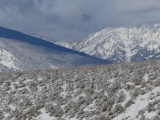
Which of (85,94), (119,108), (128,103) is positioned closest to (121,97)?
(128,103)

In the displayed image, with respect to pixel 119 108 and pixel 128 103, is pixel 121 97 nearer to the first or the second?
pixel 128 103

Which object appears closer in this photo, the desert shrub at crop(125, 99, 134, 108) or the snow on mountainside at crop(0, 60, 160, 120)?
the snow on mountainside at crop(0, 60, 160, 120)

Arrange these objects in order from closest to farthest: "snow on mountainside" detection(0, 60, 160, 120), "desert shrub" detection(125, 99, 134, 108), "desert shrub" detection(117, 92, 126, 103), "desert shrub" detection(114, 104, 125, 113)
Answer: "desert shrub" detection(114, 104, 125, 113) → "snow on mountainside" detection(0, 60, 160, 120) → "desert shrub" detection(125, 99, 134, 108) → "desert shrub" detection(117, 92, 126, 103)

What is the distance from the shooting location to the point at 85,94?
109 feet

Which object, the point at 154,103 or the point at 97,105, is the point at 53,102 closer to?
the point at 97,105

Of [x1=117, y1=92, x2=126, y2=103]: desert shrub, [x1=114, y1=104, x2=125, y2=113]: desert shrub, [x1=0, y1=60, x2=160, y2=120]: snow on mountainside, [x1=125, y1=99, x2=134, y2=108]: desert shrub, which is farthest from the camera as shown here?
[x1=117, y1=92, x2=126, y2=103]: desert shrub

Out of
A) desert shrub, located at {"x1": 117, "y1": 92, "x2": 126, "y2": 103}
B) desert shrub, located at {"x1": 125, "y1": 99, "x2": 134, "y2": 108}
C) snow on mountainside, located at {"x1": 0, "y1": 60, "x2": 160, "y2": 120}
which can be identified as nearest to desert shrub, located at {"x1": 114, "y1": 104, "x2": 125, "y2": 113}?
snow on mountainside, located at {"x1": 0, "y1": 60, "x2": 160, "y2": 120}

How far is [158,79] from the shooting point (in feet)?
105

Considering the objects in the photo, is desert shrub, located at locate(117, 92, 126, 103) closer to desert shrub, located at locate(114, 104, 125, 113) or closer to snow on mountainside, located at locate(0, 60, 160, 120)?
snow on mountainside, located at locate(0, 60, 160, 120)

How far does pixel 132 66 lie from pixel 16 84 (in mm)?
9914

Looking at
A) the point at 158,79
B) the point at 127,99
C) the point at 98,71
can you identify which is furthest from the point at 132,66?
the point at 127,99

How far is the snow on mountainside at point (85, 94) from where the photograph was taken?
28.3m

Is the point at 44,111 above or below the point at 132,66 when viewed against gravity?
below

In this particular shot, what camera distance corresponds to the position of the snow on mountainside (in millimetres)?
28328
